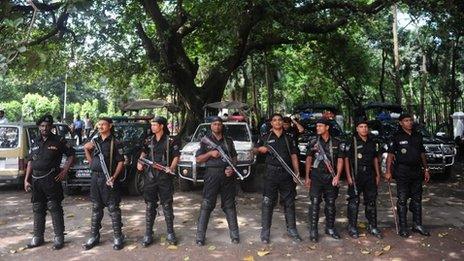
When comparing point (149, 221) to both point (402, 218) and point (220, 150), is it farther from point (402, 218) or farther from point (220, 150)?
point (402, 218)

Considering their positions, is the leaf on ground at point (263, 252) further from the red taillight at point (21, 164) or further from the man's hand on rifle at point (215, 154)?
the red taillight at point (21, 164)

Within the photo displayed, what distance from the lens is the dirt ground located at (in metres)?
Answer: 6.39

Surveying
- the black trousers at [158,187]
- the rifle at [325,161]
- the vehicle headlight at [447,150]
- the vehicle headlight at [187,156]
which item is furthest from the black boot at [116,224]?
the vehicle headlight at [447,150]

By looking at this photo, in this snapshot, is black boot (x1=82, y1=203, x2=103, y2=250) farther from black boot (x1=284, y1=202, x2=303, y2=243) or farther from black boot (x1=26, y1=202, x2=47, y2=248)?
black boot (x1=284, y1=202, x2=303, y2=243)

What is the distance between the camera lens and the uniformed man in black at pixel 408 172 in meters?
7.21

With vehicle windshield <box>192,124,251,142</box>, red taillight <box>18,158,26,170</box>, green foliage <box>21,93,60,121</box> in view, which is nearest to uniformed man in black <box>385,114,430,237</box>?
vehicle windshield <box>192,124,251,142</box>

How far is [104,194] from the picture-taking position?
6617 mm

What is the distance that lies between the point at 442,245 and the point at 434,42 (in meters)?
22.7

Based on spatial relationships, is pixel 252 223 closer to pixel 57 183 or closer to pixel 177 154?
pixel 177 154

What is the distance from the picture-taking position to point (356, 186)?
7113 millimetres

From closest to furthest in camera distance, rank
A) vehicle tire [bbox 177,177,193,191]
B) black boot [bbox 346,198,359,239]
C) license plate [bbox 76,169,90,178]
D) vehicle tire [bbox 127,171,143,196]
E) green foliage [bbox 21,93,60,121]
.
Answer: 1. black boot [bbox 346,198,359,239]
2. license plate [bbox 76,169,90,178]
3. vehicle tire [bbox 127,171,143,196]
4. vehicle tire [bbox 177,177,193,191]
5. green foliage [bbox 21,93,60,121]

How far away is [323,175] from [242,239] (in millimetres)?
1493

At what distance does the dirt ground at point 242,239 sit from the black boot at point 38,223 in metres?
0.13

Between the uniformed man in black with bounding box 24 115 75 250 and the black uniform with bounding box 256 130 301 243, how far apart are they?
2.85m
